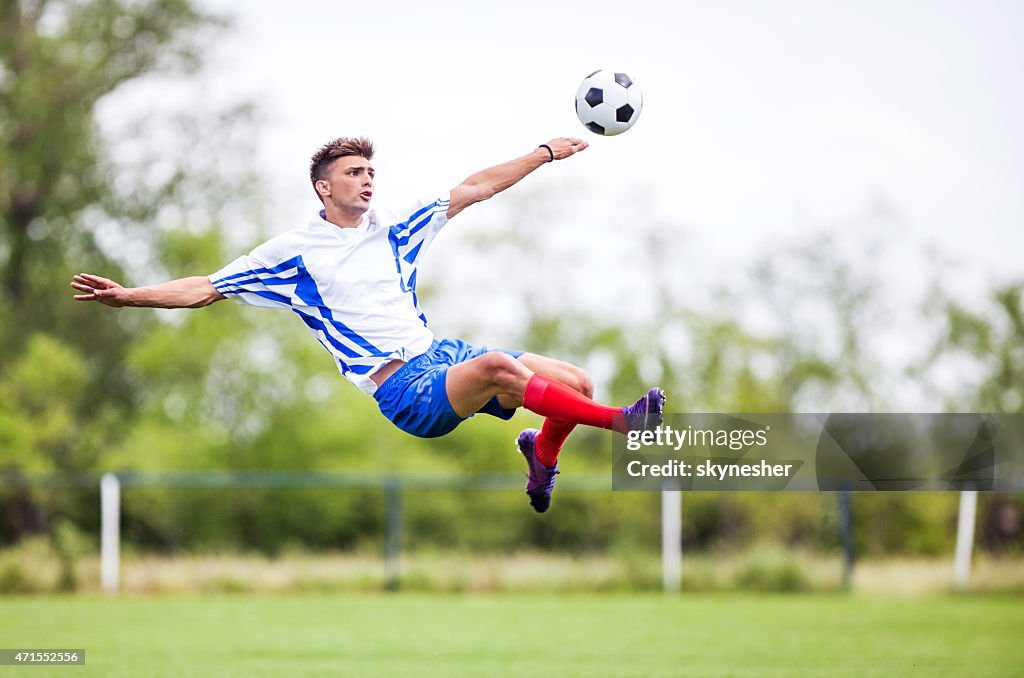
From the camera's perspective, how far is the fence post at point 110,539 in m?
17.8

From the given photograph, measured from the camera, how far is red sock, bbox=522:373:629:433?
6.29 metres

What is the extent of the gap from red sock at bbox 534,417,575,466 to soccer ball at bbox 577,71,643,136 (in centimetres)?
194

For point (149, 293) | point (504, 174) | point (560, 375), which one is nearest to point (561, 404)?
point (560, 375)

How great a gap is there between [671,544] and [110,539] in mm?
9181

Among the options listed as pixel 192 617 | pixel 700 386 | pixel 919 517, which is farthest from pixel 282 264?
pixel 700 386

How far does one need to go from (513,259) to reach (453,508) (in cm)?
1088

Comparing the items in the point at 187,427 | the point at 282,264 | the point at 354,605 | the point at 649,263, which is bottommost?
the point at 354,605

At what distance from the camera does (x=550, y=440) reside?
708 cm

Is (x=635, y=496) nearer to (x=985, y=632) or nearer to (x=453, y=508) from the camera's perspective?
(x=453, y=508)

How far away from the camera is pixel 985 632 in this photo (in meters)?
12.9

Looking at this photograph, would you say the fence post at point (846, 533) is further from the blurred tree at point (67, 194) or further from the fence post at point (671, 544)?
the blurred tree at point (67, 194)

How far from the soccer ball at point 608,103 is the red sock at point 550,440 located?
1939 millimetres

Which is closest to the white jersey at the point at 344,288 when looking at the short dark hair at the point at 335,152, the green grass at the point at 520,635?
the short dark hair at the point at 335,152

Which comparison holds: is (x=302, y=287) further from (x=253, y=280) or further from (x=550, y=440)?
(x=550, y=440)
